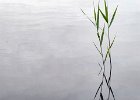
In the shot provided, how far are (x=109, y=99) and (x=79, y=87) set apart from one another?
28 centimetres

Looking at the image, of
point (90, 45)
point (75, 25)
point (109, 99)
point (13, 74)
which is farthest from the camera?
point (75, 25)

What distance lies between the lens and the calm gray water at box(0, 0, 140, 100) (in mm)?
2975

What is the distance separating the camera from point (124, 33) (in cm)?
414

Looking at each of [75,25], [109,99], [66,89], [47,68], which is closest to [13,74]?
[47,68]

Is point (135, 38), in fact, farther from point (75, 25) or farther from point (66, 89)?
point (66, 89)

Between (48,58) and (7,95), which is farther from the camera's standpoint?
(48,58)

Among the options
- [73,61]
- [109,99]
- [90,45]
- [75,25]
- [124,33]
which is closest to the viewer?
[109,99]

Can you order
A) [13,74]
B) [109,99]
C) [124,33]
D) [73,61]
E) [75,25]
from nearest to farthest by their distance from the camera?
[109,99] → [13,74] → [73,61] → [124,33] → [75,25]

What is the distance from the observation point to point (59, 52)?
370 centimetres

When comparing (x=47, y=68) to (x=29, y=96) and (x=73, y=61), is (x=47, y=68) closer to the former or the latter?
(x=73, y=61)

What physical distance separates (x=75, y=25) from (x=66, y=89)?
159cm

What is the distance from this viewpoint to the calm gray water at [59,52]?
2.97 metres

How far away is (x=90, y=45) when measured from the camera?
385 cm

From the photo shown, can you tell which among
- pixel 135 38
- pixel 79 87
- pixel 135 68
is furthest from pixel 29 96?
pixel 135 38
